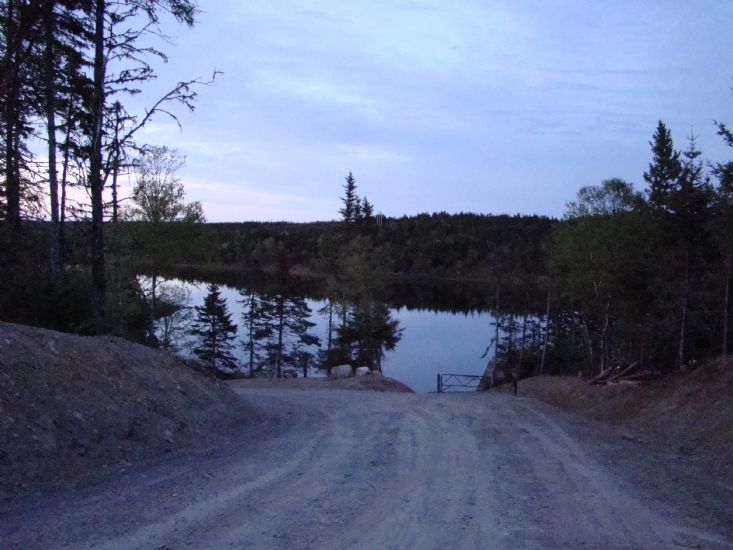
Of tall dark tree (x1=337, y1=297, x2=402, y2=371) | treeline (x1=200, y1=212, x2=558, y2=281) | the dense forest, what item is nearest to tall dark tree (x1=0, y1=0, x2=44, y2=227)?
the dense forest

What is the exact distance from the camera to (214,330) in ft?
149

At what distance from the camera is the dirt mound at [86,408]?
7727 mm

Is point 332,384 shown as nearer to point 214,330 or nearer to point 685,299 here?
point 685,299

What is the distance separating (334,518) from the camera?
621 centimetres

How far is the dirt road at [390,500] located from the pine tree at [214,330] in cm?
3457

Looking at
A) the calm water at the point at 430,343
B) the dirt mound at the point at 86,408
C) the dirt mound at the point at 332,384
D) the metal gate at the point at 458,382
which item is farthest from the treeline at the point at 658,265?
the calm water at the point at 430,343

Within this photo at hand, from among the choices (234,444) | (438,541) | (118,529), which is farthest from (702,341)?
(118,529)

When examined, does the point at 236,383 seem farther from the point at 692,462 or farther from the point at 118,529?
the point at 118,529

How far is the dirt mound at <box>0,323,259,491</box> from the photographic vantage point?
25.3ft

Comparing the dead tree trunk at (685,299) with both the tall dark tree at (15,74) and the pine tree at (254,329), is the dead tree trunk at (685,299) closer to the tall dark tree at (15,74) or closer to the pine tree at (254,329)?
the tall dark tree at (15,74)

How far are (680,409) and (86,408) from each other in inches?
462

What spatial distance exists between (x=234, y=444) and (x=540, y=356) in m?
36.1

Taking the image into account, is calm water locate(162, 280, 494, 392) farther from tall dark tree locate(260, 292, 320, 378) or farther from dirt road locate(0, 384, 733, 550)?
dirt road locate(0, 384, 733, 550)

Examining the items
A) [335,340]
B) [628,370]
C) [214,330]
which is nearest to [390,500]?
[628,370]
